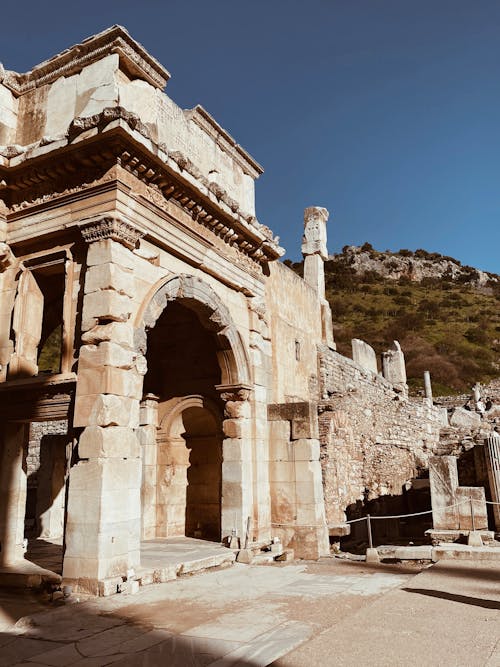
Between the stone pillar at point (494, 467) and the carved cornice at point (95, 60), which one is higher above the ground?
the carved cornice at point (95, 60)

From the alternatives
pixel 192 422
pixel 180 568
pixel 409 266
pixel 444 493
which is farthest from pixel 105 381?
pixel 409 266

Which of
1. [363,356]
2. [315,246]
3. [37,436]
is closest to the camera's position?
[315,246]

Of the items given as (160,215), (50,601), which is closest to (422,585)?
(50,601)

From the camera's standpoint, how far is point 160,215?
852 centimetres

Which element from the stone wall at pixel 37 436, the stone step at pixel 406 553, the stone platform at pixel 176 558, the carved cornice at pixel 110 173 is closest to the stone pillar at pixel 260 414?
the stone platform at pixel 176 558

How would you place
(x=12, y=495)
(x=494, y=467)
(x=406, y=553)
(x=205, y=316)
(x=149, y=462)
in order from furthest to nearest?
(x=149, y=462), (x=494, y=467), (x=205, y=316), (x=406, y=553), (x=12, y=495)

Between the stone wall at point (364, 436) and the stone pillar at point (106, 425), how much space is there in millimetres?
6375

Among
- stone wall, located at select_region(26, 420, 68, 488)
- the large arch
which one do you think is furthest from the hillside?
the large arch

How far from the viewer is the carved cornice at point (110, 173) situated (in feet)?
24.8

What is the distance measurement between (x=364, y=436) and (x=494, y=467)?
436 cm

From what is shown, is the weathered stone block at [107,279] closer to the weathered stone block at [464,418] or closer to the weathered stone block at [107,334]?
the weathered stone block at [107,334]

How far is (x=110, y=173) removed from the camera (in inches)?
304

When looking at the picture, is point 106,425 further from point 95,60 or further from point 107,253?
point 95,60

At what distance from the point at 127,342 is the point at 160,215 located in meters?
2.26
